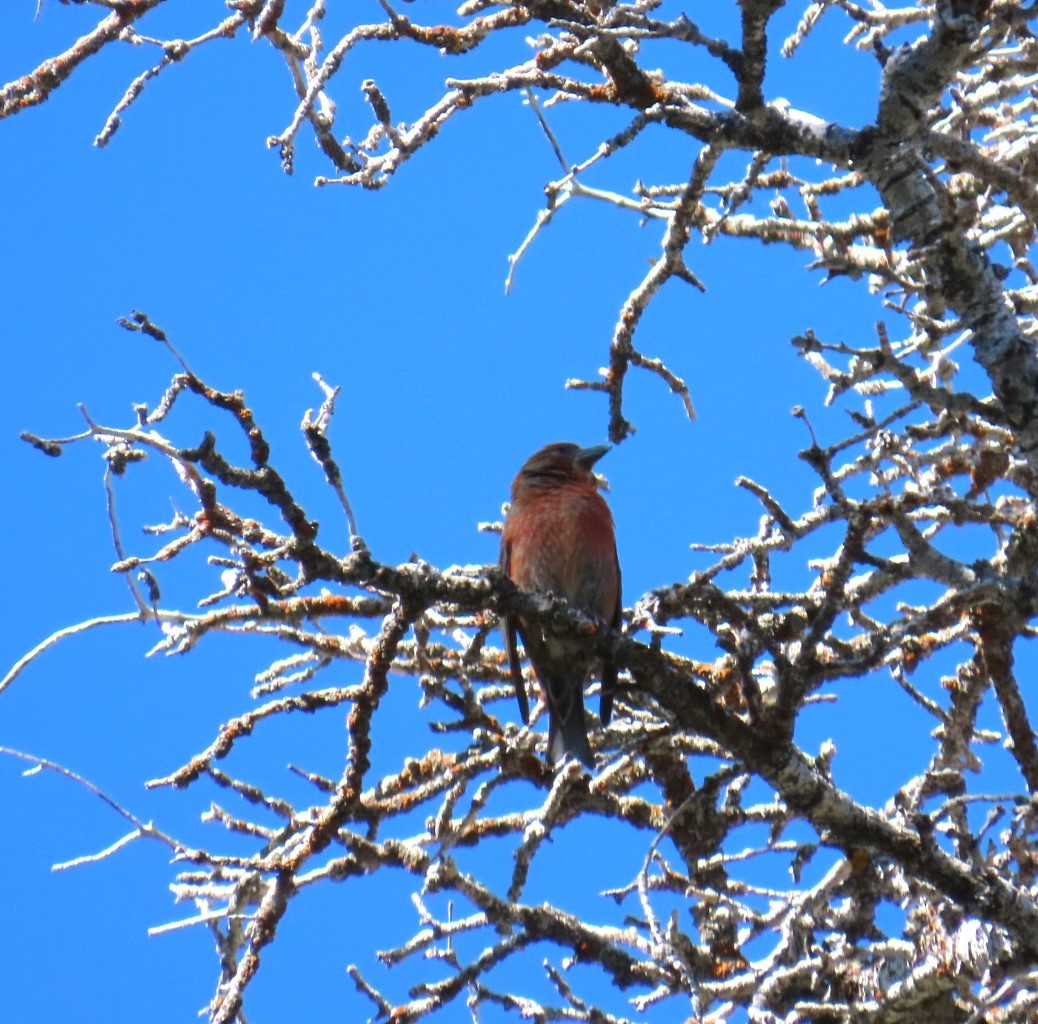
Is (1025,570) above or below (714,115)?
below

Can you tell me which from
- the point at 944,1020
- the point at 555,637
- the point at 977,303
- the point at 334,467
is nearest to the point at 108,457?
the point at 334,467

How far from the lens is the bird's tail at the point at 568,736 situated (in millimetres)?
5254

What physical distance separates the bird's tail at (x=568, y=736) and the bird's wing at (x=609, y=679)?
0.49 ft

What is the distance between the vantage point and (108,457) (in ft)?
11.2

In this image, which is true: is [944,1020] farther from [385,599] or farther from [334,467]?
[334,467]

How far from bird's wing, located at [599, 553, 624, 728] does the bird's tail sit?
0.49 ft

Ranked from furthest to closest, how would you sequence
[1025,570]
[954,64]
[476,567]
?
[476,567]
[1025,570]
[954,64]

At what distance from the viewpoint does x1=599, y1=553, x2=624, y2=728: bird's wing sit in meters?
4.37

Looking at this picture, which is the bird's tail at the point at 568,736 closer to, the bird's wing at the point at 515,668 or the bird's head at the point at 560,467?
the bird's wing at the point at 515,668

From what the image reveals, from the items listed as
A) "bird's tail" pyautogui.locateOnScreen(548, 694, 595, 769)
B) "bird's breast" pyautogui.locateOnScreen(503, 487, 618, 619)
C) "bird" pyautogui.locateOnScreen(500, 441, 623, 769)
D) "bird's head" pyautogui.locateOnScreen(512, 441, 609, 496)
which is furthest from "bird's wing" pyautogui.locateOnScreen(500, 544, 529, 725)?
"bird's head" pyautogui.locateOnScreen(512, 441, 609, 496)

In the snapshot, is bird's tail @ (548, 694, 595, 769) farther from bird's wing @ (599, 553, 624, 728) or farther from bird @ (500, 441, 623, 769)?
bird @ (500, 441, 623, 769)

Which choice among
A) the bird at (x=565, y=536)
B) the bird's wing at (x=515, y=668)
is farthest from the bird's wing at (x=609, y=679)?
the bird's wing at (x=515, y=668)

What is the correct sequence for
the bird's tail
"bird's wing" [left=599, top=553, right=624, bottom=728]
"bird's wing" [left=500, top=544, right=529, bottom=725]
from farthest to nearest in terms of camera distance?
1. "bird's wing" [left=500, top=544, right=529, bottom=725]
2. the bird's tail
3. "bird's wing" [left=599, top=553, right=624, bottom=728]

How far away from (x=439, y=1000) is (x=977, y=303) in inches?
113
